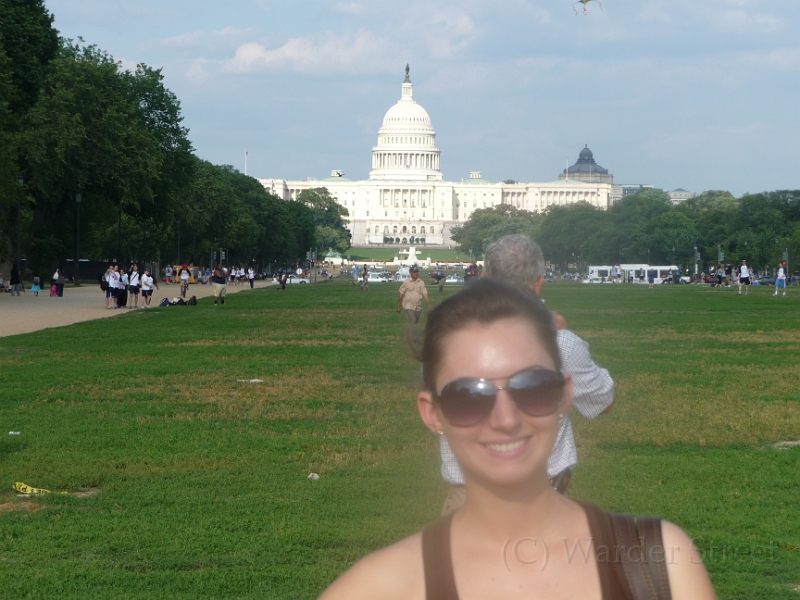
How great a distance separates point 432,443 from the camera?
11.1m

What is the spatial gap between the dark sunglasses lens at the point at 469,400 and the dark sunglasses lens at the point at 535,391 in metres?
0.04

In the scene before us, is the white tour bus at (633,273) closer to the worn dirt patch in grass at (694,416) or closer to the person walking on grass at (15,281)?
the person walking on grass at (15,281)

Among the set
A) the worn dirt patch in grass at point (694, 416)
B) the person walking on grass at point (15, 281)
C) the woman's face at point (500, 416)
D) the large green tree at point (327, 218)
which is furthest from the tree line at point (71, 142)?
the large green tree at point (327, 218)

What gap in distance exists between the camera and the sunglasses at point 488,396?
7.45 ft

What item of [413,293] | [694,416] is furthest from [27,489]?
[413,293]

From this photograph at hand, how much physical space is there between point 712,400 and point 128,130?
41413 millimetres

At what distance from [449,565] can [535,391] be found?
33 centimetres

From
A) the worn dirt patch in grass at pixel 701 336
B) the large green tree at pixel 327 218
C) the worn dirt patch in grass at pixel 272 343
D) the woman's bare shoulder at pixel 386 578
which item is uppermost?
the large green tree at pixel 327 218

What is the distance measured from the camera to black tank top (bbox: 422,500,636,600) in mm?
2215

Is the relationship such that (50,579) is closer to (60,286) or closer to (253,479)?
(253,479)

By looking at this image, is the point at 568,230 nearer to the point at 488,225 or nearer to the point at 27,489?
the point at 488,225

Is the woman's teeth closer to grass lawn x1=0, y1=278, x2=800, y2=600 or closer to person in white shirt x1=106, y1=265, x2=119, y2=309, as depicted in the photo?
grass lawn x1=0, y1=278, x2=800, y2=600

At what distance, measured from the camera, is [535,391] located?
7.50ft

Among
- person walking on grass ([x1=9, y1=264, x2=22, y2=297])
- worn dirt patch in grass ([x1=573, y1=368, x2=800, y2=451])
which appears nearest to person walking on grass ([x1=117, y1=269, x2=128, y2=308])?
person walking on grass ([x1=9, y1=264, x2=22, y2=297])
